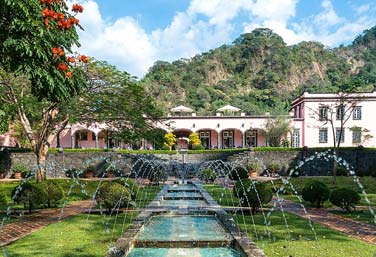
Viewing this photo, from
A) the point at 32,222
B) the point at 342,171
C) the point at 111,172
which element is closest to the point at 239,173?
the point at 342,171

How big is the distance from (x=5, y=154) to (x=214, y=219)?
24.4 m

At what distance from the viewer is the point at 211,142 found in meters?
45.7

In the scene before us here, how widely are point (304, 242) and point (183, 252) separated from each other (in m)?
2.13

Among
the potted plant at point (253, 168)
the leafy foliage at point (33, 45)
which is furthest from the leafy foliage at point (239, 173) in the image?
the leafy foliage at point (33, 45)

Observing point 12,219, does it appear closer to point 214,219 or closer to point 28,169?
point 214,219

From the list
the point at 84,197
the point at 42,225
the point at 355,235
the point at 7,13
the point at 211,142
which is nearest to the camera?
the point at 7,13

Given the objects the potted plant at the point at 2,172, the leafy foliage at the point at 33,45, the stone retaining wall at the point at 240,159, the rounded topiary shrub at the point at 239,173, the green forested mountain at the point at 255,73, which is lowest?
the potted plant at the point at 2,172

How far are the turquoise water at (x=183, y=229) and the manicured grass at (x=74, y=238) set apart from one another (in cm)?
57

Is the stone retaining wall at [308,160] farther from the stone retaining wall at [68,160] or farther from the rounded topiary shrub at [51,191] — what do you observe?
the rounded topiary shrub at [51,191]

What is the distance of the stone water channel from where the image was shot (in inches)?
258

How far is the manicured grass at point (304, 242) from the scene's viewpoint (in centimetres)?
661

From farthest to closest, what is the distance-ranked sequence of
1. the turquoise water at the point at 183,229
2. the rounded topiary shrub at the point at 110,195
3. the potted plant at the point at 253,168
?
the potted plant at the point at 253,168 → the rounded topiary shrub at the point at 110,195 → the turquoise water at the point at 183,229

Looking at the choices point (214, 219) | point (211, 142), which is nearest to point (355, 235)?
point (214, 219)

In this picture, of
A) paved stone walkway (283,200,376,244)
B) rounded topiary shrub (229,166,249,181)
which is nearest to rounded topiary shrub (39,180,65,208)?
paved stone walkway (283,200,376,244)
